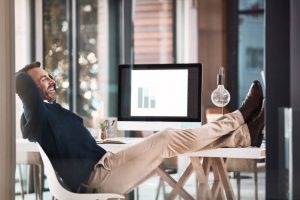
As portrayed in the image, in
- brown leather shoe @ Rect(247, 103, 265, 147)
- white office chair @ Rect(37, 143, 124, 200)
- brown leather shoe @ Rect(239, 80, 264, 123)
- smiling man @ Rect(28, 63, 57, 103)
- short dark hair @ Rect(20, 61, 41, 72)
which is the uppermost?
short dark hair @ Rect(20, 61, 41, 72)

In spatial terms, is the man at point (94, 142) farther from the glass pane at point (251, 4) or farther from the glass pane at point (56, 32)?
the glass pane at point (251, 4)

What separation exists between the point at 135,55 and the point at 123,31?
13 cm

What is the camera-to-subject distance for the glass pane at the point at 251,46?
86.8 inches

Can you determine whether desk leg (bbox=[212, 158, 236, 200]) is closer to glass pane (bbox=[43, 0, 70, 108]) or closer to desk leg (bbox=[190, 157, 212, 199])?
desk leg (bbox=[190, 157, 212, 199])

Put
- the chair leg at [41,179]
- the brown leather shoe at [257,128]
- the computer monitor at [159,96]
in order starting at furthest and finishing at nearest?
the chair leg at [41,179] < the computer monitor at [159,96] < the brown leather shoe at [257,128]

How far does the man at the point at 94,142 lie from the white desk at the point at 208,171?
3cm

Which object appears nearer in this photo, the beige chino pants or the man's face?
the beige chino pants

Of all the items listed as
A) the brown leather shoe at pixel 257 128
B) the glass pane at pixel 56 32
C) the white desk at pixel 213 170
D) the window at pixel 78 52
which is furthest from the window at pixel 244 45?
the glass pane at pixel 56 32

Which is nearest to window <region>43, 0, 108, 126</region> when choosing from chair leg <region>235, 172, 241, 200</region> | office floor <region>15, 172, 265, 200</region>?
office floor <region>15, 172, 265, 200</region>

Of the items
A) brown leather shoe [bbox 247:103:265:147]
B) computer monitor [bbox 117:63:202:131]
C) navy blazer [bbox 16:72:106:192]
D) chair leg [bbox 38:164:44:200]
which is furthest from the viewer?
chair leg [bbox 38:164:44:200]

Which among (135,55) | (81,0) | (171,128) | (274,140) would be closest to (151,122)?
(171,128)

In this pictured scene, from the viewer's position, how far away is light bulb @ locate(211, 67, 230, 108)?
7.42 ft

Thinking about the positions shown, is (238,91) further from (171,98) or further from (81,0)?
(81,0)

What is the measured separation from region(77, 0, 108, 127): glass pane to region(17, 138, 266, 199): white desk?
29 cm
